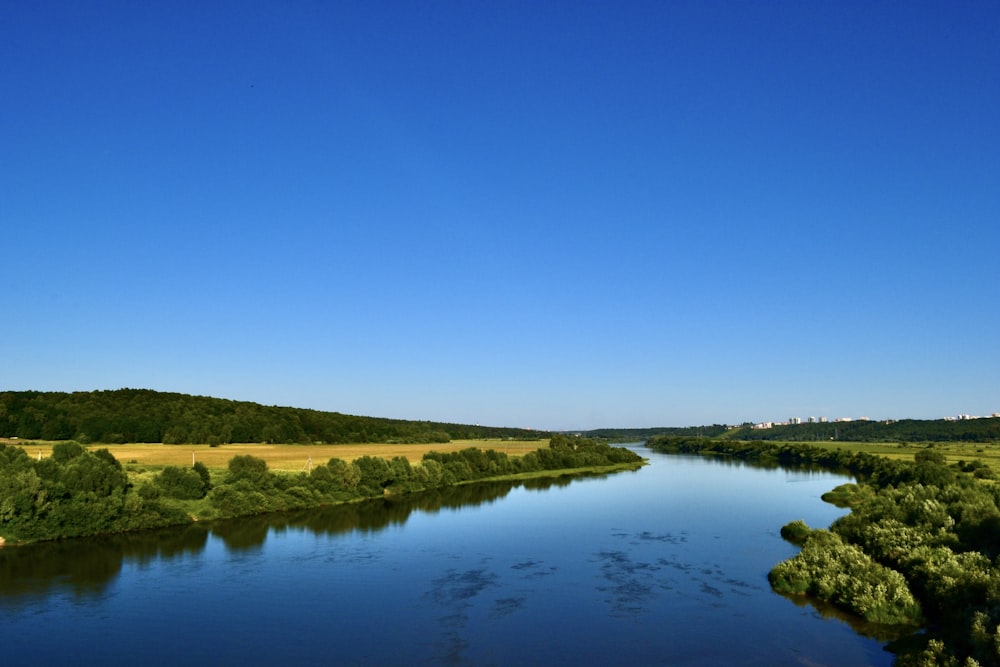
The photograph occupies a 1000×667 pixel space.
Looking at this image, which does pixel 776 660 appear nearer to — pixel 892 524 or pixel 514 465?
pixel 892 524

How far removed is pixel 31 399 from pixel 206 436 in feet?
88.9

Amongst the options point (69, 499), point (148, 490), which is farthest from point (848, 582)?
point (69, 499)

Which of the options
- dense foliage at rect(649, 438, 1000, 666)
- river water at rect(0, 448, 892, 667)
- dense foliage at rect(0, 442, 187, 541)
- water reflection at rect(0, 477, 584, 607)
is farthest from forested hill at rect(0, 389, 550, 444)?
dense foliage at rect(649, 438, 1000, 666)

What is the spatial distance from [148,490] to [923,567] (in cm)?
5411

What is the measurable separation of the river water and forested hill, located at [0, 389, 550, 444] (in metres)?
62.9

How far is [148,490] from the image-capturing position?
181 feet

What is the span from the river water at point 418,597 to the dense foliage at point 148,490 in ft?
7.57

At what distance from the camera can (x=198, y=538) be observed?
50.4 metres

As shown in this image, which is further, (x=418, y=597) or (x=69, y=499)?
(x=69, y=499)

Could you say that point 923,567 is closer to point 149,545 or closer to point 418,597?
point 418,597

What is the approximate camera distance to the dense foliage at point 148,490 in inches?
1829

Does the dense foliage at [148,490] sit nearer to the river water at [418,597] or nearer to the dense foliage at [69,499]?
the dense foliage at [69,499]

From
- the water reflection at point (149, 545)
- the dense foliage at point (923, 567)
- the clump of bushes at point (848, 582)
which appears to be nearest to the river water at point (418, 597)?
the water reflection at point (149, 545)

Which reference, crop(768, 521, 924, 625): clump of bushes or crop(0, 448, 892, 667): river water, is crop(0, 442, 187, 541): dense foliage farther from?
crop(768, 521, 924, 625): clump of bushes
